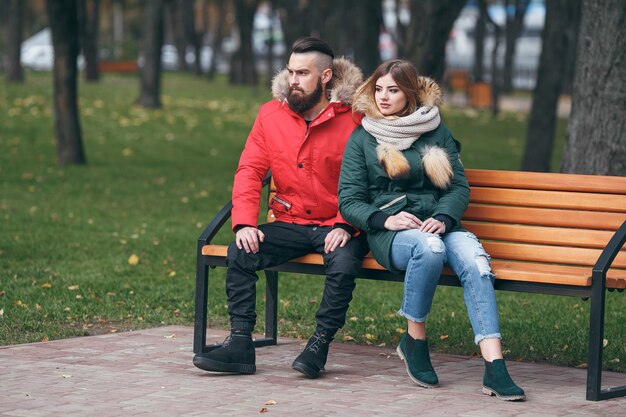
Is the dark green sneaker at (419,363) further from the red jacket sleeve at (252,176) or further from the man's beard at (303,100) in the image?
the man's beard at (303,100)

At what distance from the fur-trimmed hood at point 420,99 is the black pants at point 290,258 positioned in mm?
602

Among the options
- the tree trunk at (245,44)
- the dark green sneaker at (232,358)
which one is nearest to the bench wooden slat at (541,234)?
the dark green sneaker at (232,358)

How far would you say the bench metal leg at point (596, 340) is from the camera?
564 centimetres

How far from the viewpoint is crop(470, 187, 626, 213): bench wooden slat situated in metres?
6.25

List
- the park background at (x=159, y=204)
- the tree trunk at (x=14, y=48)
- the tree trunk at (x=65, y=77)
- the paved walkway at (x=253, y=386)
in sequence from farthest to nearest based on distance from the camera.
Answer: the tree trunk at (x=14, y=48), the tree trunk at (x=65, y=77), the park background at (x=159, y=204), the paved walkway at (x=253, y=386)

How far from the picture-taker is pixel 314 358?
6.05 m

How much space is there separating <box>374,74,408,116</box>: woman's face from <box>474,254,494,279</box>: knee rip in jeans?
826 millimetres

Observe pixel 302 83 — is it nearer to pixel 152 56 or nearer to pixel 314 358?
pixel 314 358

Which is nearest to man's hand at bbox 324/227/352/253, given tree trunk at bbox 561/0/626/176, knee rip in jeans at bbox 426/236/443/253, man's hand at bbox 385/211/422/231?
man's hand at bbox 385/211/422/231

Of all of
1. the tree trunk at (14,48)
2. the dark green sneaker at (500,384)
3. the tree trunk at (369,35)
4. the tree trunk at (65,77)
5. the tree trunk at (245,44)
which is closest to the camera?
the dark green sneaker at (500,384)

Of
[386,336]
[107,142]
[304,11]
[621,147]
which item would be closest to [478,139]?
[304,11]

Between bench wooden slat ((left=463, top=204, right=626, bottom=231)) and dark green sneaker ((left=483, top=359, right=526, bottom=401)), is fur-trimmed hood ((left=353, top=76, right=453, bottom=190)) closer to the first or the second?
bench wooden slat ((left=463, top=204, right=626, bottom=231))

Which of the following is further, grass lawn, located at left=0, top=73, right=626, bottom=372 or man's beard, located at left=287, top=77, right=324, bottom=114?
grass lawn, located at left=0, top=73, right=626, bottom=372

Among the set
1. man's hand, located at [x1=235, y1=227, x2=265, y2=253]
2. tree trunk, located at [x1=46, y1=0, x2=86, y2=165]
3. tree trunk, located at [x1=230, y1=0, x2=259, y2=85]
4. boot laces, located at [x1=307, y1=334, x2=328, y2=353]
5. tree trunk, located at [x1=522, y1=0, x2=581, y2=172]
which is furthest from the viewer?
tree trunk, located at [x1=230, y1=0, x2=259, y2=85]
